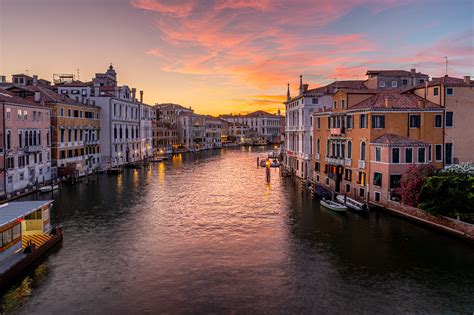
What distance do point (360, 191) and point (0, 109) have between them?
34.5m

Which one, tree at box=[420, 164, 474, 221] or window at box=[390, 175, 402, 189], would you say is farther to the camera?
window at box=[390, 175, 402, 189]

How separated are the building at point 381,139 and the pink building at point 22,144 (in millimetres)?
30736

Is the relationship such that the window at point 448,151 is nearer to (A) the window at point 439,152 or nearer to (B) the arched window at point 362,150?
(A) the window at point 439,152

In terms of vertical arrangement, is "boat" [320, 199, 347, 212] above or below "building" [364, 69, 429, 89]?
below

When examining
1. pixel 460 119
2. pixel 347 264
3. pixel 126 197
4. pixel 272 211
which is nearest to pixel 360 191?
pixel 272 211

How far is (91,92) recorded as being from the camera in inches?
2675

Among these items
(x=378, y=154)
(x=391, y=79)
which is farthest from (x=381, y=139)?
(x=391, y=79)

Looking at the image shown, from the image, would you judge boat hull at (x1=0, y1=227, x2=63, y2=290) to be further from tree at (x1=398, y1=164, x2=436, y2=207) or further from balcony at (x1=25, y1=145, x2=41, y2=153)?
tree at (x1=398, y1=164, x2=436, y2=207)

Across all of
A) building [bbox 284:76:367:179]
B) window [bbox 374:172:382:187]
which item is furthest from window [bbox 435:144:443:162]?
building [bbox 284:76:367:179]

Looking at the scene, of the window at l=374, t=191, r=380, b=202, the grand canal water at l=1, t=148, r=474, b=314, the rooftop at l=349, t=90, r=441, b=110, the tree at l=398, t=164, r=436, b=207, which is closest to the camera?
the grand canal water at l=1, t=148, r=474, b=314

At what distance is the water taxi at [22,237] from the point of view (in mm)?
19500

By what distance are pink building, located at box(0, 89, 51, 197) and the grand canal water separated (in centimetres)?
741

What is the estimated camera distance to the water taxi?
1950 centimetres

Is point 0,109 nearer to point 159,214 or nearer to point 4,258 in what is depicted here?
point 159,214
